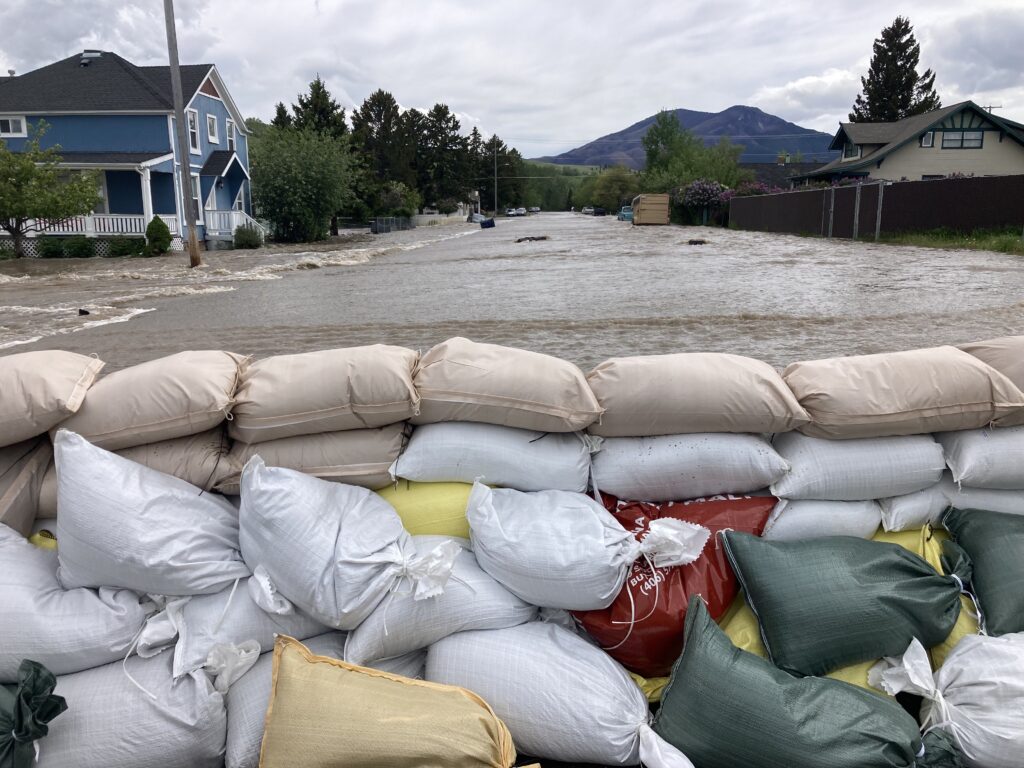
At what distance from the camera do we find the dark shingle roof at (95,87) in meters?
25.1

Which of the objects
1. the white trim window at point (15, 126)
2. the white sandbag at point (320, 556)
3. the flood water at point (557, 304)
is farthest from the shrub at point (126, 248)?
the white sandbag at point (320, 556)

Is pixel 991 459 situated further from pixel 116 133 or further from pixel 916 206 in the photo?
pixel 116 133

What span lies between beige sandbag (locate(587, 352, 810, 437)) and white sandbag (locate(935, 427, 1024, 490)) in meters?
0.48

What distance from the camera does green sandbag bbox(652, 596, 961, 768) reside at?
1865 millimetres

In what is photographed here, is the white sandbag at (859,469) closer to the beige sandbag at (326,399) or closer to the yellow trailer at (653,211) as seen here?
the beige sandbag at (326,399)

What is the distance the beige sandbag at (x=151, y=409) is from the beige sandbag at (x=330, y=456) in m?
0.14

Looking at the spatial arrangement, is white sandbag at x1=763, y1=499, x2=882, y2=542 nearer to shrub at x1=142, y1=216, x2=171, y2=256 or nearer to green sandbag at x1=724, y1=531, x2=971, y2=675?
green sandbag at x1=724, y1=531, x2=971, y2=675

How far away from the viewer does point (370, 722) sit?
179 cm

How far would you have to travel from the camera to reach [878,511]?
8.07 ft

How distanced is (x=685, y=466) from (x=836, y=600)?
543mm

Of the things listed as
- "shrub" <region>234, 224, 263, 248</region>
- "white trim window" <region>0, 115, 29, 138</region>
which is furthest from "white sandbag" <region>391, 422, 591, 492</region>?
"white trim window" <region>0, 115, 29, 138</region>

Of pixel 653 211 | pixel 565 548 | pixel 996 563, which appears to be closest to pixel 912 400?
pixel 996 563

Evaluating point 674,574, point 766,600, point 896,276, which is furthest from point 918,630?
point 896,276

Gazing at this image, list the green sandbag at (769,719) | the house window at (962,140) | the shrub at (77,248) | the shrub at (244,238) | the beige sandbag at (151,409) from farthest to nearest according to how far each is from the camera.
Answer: the house window at (962,140) → the shrub at (244,238) → the shrub at (77,248) → the beige sandbag at (151,409) → the green sandbag at (769,719)
